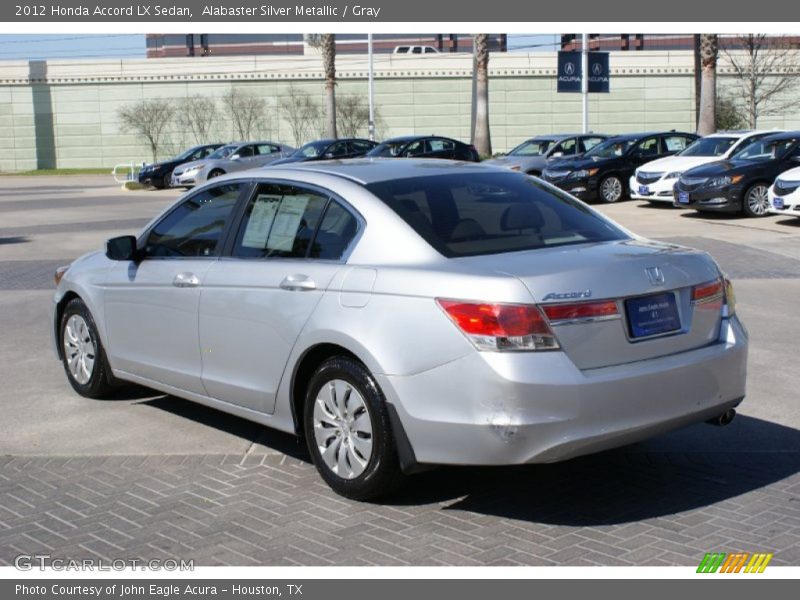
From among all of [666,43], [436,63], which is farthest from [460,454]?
[666,43]

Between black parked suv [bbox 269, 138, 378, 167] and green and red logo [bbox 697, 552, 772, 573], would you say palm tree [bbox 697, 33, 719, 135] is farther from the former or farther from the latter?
green and red logo [bbox 697, 552, 772, 573]

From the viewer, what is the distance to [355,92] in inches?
2336

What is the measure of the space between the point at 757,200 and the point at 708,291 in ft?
52.7

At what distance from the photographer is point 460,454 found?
5.01 metres

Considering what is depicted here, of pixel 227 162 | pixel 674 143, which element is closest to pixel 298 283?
pixel 674 143

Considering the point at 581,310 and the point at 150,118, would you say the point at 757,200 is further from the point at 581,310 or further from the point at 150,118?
the point at 150,118

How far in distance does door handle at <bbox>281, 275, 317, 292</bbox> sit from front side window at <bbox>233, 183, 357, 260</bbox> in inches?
6.2

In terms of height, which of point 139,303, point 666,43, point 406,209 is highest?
point 666,43

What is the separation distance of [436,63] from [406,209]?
54.0 m

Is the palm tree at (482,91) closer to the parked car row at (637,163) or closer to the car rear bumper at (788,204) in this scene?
the parked car row at (637,163)

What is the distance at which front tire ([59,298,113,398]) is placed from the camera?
24.5 ft

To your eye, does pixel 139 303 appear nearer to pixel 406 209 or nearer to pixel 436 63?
pixel 406 209

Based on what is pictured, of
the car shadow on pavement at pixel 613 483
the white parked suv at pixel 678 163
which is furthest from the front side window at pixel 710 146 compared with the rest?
the car shadow on pavement at pixel 613 483

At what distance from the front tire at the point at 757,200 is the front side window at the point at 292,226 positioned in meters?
16.0
